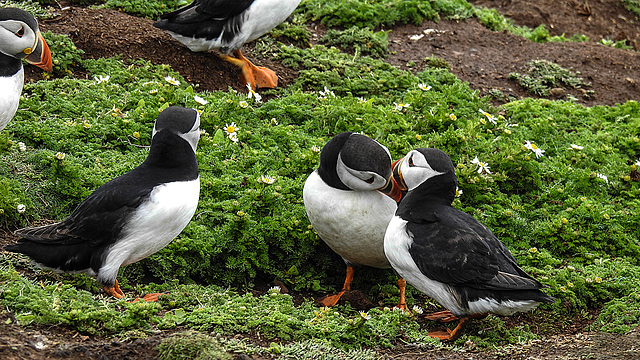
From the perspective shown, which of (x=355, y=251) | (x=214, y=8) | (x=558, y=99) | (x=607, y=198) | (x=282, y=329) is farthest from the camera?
(x=558, y=99)

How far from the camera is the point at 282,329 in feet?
13.1

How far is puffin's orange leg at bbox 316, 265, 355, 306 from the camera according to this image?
195 inches

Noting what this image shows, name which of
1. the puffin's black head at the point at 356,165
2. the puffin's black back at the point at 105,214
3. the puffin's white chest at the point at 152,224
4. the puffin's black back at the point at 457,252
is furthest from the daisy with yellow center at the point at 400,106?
the puffin's white chest at the point at 152,224

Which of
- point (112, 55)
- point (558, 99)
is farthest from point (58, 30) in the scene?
point (558, 99)

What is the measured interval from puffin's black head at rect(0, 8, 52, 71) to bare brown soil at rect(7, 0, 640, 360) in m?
1.47

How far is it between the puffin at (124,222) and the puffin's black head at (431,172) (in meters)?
1.59

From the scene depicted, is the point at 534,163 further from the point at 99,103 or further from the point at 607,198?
the point at 99,103

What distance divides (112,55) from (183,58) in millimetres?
774

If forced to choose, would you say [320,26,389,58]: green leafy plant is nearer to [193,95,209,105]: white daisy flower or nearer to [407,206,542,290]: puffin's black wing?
[193,95,209,105]: white daisy flower

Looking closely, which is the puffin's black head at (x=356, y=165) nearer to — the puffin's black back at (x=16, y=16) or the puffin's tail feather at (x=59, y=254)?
the puffin's tail feather at (x=59, y=254)

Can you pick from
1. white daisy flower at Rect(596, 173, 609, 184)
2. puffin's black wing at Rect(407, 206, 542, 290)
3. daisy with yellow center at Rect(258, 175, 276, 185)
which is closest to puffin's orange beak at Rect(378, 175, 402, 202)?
puffin's black wing at Rect(407, 206, 542, 290)

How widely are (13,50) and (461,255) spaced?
3791 millimetres

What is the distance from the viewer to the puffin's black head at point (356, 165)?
15.7 ft

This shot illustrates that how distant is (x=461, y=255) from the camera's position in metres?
4.36
